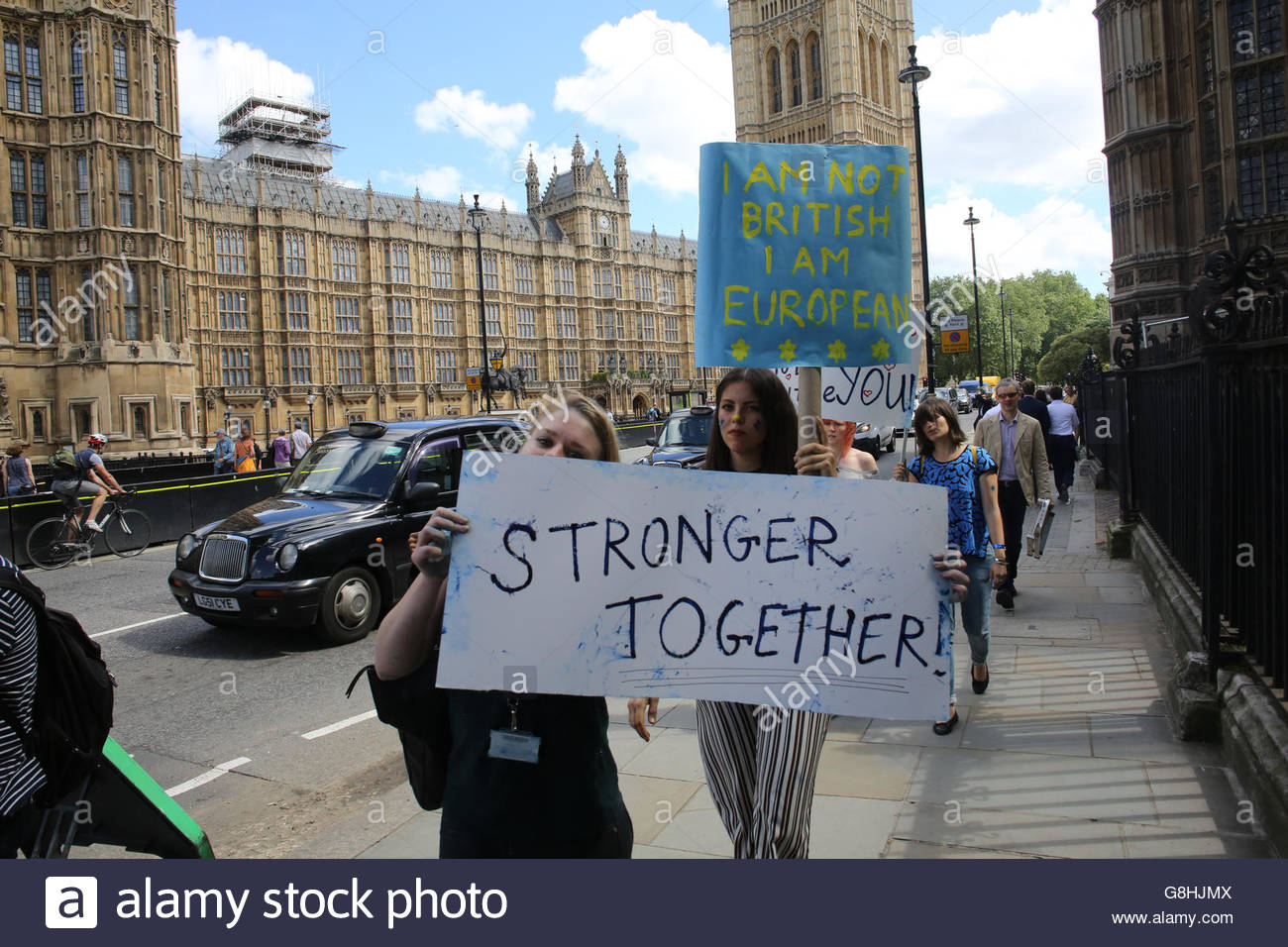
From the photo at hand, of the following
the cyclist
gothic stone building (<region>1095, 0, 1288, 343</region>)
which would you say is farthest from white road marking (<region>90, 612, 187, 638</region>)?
gothic stone building (<region>1095, 0, 1288, 343</region>)

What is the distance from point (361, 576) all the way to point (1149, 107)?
125ft

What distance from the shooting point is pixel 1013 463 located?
8102 mm

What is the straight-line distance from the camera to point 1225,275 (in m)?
4.46

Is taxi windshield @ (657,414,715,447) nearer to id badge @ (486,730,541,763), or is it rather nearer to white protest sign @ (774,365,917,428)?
white protest sign @ (774,365,917,428)

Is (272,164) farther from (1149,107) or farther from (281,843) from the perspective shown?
(281,843)

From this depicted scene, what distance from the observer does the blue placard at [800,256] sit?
3.12m

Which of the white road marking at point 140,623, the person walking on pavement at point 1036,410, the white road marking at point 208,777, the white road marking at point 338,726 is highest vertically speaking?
the person walking on pavement at point 1036,410

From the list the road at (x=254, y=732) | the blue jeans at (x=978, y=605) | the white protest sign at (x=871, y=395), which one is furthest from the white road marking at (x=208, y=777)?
the blue jeans at (x=978, y=605)

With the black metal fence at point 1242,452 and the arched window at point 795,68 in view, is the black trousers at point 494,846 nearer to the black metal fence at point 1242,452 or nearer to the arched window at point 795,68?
the black metal fence at point 1242,452

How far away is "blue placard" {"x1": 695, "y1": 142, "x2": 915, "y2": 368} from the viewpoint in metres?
3.12

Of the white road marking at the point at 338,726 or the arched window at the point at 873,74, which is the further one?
the arched window at the point at 873,74

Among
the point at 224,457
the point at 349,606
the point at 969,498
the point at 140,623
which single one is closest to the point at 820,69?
the point at 224,457

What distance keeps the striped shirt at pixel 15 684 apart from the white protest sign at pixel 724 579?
124cm

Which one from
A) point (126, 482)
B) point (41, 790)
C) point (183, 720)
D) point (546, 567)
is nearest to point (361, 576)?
point (183, 720)
